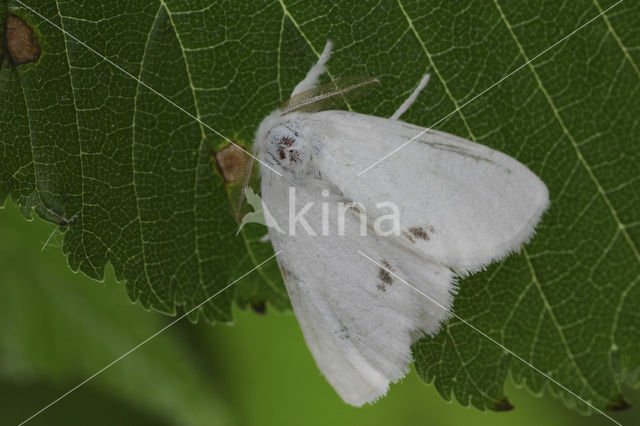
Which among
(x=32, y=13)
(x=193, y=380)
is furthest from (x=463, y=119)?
(x=193, y=380)

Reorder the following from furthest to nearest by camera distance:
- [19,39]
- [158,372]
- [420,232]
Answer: [158,372] → [420,232] → [19,39]

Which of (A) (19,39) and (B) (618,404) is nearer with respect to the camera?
(A) (19,39)

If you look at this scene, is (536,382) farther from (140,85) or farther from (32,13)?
(32,13)

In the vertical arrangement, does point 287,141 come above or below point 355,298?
above

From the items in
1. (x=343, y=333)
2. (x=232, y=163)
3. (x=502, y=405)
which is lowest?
(x=502, y=405)

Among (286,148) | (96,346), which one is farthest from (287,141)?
(96,346)

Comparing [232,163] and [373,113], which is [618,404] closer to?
[373,113]

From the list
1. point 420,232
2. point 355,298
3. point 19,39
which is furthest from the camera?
point 355,298

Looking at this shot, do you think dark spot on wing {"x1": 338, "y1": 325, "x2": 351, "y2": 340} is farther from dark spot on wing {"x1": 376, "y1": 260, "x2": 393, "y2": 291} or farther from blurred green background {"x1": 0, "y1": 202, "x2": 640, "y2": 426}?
blurred green background {"x1": 0, "y1": 202, "x2": 640, "y2": 426}
